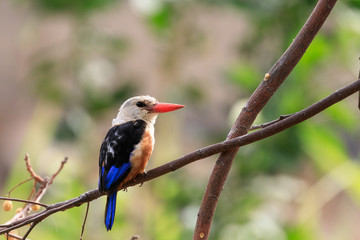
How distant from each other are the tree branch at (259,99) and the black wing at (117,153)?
33 centimetres

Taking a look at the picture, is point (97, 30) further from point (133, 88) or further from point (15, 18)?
point (15, 18)

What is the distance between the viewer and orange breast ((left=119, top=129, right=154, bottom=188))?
4.91ft

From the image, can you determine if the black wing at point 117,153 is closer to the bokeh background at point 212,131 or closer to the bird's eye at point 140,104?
the bird's eye at point 140,104

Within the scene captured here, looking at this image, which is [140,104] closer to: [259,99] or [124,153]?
[124,153]

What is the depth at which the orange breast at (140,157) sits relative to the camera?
1497 millimetres

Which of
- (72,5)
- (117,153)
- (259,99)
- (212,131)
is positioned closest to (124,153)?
(117,153)

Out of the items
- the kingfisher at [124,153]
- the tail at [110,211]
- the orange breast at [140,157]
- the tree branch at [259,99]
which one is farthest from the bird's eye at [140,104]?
the tree branch at [259,99]

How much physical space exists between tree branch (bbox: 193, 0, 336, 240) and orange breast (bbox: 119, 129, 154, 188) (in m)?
0.36

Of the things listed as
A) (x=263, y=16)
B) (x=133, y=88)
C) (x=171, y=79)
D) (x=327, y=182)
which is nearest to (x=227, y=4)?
(x=263, y=16)

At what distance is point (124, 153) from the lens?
5.04 feet

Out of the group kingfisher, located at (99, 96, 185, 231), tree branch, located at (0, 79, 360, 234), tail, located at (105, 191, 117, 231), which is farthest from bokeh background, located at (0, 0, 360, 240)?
tree branch, located at (0, 79, 360, 234)

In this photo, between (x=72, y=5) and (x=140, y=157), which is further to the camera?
(x=72, y=5)

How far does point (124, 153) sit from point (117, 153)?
0.02 metres

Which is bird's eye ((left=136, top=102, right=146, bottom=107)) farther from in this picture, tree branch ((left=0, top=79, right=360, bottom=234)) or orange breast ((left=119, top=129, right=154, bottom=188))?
tree branch ((left=0, top=79, right=360, bottom=234))
